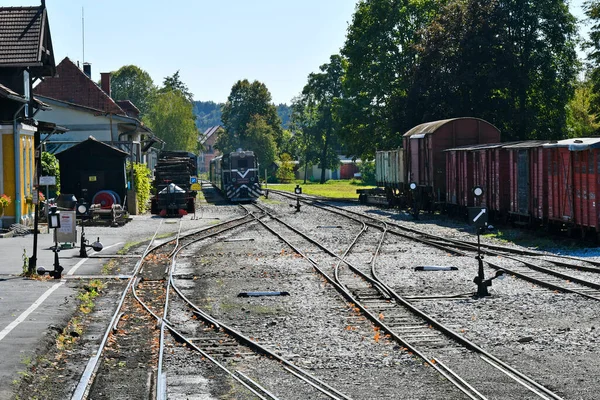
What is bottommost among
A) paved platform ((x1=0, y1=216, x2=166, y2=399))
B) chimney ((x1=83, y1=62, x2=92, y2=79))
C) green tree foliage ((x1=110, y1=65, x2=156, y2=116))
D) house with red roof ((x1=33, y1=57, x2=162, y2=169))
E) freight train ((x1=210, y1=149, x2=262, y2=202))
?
paved platform ((x1=0, y1=216, x2=166, y2=399))

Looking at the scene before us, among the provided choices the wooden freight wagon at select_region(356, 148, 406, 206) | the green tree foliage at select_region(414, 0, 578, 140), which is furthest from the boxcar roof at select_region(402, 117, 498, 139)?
the green tree foliage at select_region(414, 0, 578, 140)

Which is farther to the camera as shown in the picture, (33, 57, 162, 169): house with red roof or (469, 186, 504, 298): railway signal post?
(33, 57, 162, 169): house with red roof

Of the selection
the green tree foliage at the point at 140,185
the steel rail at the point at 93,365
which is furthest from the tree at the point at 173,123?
the steel rail at the point at 93,365

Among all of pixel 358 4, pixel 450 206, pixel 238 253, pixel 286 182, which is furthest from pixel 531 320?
pixel 286 182

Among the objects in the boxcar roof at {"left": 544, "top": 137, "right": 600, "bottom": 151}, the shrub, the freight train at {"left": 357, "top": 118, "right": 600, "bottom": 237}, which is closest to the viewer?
the boxcar roof at {"left": 544, "top": 137, "right": 600, "bottom": 151}

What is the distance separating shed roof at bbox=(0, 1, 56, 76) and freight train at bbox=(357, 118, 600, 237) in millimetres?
16922

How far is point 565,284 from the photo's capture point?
18.0 meters

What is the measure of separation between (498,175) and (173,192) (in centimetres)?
1811

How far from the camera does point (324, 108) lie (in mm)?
118625

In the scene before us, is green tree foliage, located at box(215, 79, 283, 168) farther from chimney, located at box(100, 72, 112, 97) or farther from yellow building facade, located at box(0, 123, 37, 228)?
yellow building facade, located at box(0, 123, 37, 228)

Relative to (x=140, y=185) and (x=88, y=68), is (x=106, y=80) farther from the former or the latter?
(x=140, y=185)

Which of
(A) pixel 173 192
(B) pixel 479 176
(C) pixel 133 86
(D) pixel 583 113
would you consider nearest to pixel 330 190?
(D) pixel 583 113

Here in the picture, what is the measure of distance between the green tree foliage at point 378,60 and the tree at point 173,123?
48811mm

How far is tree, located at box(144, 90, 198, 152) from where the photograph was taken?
379 feet
